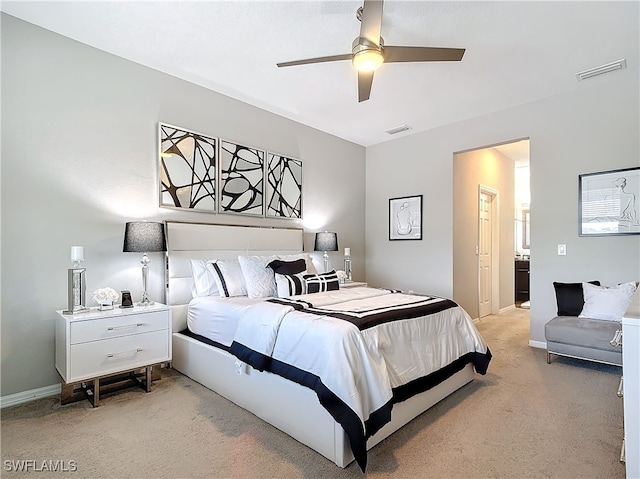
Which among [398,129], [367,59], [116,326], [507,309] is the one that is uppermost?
[398,129]

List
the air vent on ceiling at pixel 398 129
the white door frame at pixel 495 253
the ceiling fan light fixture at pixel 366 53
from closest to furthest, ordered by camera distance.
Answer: the ceiling fan light fixture at pixel 366 53
the air vent on ceiling at pixel 398 129
the white door frame at pixel 495 253

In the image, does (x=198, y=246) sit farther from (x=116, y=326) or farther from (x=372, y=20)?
(x=372, y=20)

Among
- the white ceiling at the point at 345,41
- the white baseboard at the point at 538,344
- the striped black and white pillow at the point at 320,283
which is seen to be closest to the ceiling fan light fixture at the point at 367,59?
the white ceiling at the point at 345,41

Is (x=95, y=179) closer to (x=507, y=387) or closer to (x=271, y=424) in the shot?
(x=271, y=424)

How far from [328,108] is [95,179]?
107 inches

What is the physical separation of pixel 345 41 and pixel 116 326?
2941mm

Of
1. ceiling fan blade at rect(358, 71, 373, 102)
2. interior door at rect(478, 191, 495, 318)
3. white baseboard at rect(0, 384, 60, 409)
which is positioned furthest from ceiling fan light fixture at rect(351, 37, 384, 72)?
interior door at rect(478, 191, 495, 318)

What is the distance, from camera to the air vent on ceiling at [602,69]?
3230 mm

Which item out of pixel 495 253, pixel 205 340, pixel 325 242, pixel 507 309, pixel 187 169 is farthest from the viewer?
pixel 507 309

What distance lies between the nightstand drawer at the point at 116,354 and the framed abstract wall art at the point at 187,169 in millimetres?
1334

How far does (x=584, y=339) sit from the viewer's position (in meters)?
3.25

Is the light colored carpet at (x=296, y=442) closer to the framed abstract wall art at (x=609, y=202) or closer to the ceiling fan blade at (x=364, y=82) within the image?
the framed abstract wall art at (x=609, y=202)

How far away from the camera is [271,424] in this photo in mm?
2244

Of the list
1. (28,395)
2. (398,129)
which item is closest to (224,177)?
(28,395)
